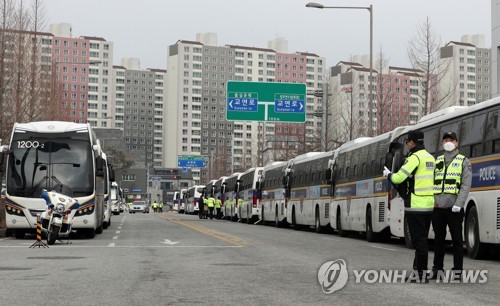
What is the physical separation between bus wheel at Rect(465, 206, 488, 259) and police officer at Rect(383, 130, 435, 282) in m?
5.50

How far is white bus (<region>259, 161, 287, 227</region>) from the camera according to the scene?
4305cm

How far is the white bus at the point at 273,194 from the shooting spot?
141 feet

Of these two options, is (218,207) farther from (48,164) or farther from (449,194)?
(449,194)

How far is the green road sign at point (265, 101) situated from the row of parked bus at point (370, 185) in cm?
270

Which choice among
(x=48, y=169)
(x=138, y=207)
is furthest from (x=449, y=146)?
(x=138, y=207)

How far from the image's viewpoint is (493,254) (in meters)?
18.2

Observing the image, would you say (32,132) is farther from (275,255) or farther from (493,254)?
(493,254)

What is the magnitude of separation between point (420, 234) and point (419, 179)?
2.29 feet

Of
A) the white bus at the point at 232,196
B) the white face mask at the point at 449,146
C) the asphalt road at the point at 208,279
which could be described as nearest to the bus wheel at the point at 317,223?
the asphalt road at the point at 208,279

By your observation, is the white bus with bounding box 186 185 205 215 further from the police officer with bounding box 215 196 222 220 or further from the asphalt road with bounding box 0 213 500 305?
the asphalt road with bounding box 0 213 500 305

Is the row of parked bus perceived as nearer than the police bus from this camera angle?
Yes

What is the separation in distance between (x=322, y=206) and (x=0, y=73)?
44.2 feet

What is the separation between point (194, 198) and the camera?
311 ft

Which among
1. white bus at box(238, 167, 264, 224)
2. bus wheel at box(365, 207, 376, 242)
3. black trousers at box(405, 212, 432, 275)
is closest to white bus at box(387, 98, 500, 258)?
black trousers at box(405, 212, 432, 275)
